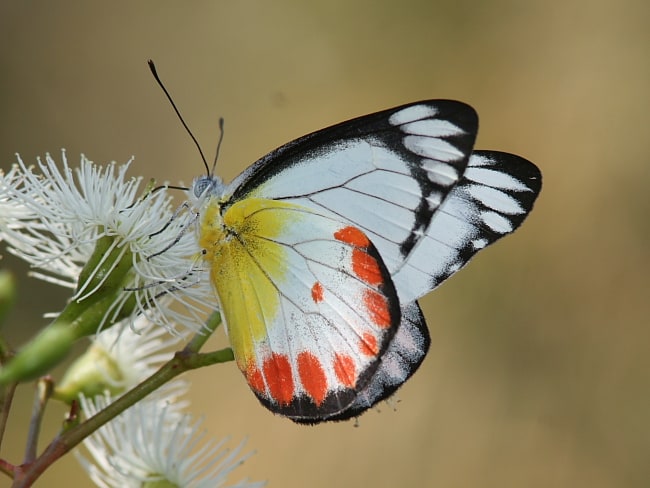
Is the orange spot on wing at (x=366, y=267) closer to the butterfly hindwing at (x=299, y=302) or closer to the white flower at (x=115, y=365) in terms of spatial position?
the butterfly hindwing at (x=299, y=302)

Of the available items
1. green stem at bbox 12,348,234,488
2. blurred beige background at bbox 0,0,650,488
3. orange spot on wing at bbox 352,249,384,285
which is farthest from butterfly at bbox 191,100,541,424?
blurred beige background at bbox 0,0,650,488

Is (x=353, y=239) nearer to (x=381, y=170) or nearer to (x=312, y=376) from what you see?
(x=381, y=170)

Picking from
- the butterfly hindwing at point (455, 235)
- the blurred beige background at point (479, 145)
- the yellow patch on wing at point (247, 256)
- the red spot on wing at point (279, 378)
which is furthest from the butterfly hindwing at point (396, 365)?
the blurred beige background at point (479, 145)

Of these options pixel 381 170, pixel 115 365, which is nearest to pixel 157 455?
pixel 115 365

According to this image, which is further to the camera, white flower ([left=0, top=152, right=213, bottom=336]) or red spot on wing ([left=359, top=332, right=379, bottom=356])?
white flower ([left=0, top=152, right=213, bottom=336])

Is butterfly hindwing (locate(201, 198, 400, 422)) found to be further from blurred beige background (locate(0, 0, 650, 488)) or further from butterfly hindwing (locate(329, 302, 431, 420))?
blurred beige background (locate(0, 0, 650, 488))

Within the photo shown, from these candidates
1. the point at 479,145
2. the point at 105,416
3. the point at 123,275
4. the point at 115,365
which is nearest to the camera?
the point at 105,416
